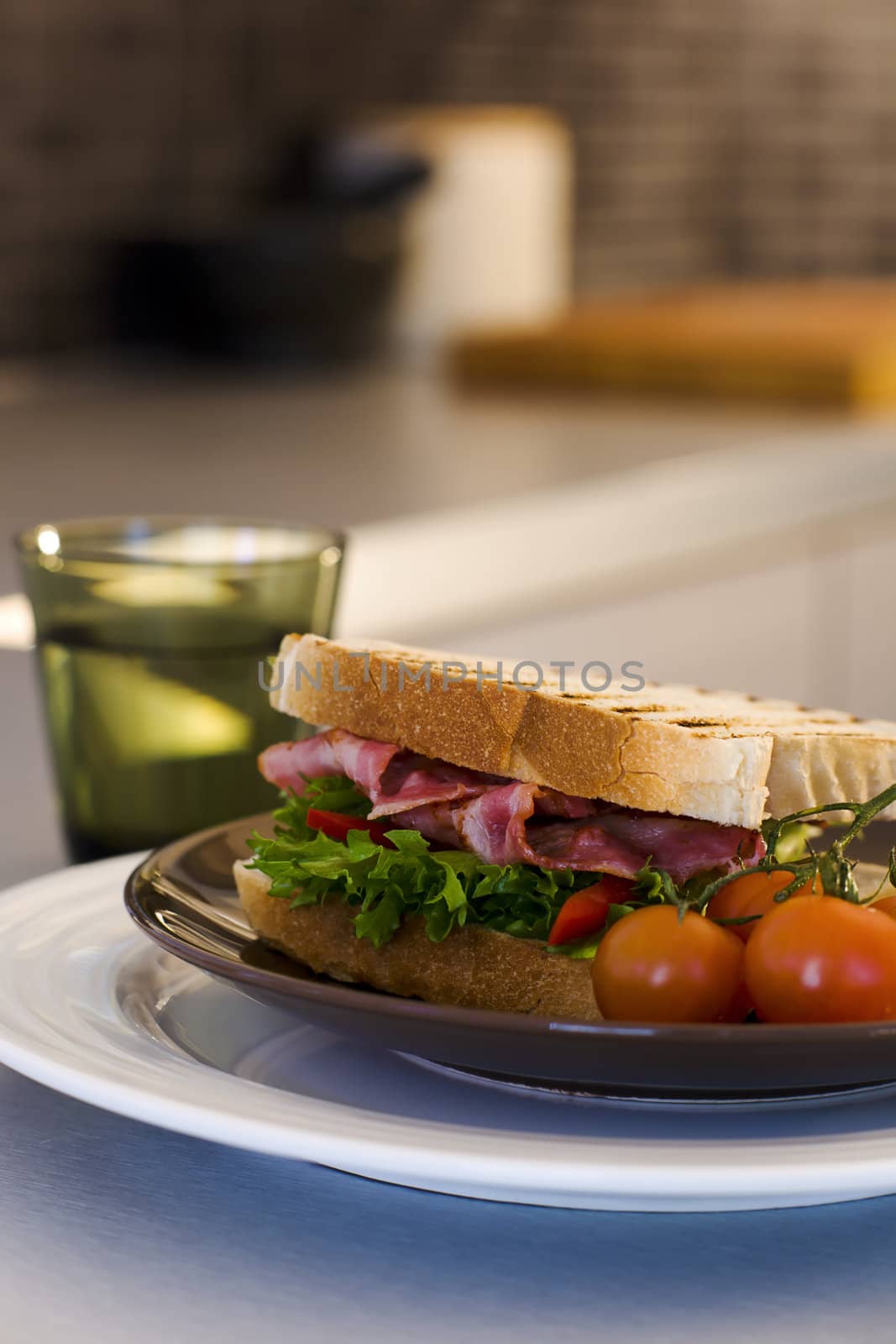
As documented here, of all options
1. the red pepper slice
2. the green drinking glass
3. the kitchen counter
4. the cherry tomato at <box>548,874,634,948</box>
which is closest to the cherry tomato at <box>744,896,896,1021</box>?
the cherry tomato at <box>548,874,634,948</box>

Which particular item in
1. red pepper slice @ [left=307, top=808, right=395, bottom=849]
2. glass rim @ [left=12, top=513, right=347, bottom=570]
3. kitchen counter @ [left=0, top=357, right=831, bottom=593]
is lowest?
kitchen counter @ [left=0, top=357, right=831, bottom=593]

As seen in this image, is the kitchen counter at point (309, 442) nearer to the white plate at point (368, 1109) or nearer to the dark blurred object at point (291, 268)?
the dark blurred object at point (291, 268)

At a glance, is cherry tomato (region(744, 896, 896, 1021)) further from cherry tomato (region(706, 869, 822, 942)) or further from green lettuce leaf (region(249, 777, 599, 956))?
green lettuce leaf (region(249, 777, 599, 956))

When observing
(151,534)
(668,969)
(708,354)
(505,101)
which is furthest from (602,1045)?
(505,101)

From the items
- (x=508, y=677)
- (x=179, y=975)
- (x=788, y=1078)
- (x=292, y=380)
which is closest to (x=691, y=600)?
(x=292, y=380)

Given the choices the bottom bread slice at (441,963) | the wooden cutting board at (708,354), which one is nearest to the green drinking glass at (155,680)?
the bottom bread slice at (441,963)
